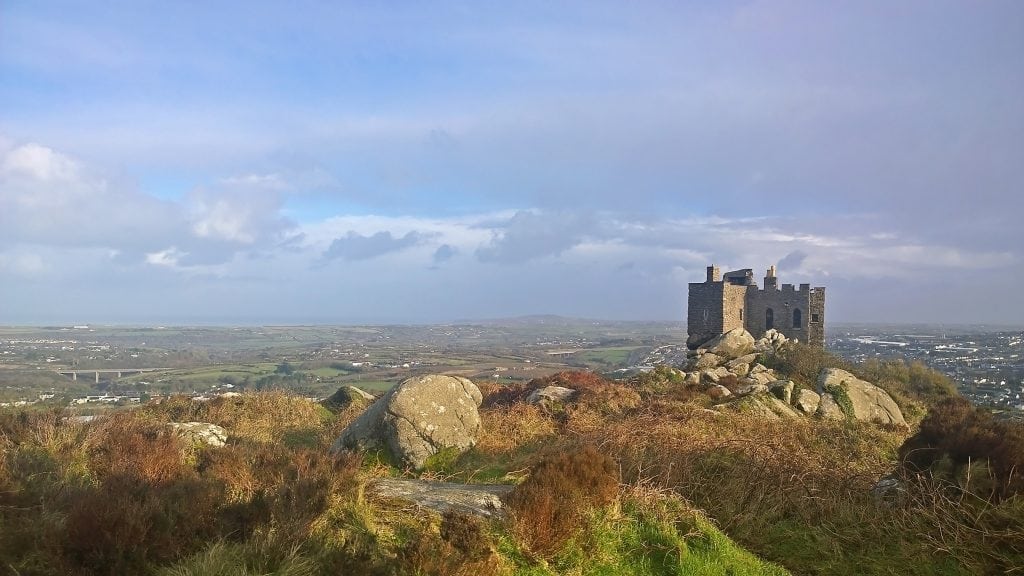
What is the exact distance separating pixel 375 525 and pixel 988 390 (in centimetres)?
3265

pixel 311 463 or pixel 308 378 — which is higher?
pixel 311 463

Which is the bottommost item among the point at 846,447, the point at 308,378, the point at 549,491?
the point at 308,378

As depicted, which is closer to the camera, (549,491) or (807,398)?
(549,491)

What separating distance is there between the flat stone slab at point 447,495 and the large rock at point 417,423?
8.09 feet

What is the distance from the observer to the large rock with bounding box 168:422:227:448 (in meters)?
10.2

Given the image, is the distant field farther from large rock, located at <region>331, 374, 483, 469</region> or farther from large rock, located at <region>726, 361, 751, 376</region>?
large rock, located at <region>331, 374, 483, 469</region>

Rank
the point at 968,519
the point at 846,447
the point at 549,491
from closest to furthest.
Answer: the point at 549,491, the point at 968,519, the point at 846,447

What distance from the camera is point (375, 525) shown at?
17.7 ft

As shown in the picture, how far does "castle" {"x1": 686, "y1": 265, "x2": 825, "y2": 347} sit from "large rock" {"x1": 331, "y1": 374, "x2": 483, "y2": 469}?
2035 centimetres

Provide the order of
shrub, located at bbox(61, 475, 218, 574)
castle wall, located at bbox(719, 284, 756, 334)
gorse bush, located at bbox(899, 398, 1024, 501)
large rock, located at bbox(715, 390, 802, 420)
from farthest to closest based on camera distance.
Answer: castle wall, located at bbox(719, 284, 756, 334)
large rock, located at bbox(715, 390, 802, 420)
gorse bush, located at bbox(899, 398, 1024, 501)
shrub, located at bbox(61, 475, 218, 574)

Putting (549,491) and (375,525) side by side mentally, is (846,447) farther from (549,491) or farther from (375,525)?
(375,525)

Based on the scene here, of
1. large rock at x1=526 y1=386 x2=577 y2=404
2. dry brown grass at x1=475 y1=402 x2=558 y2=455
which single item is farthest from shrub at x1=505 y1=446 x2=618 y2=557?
large rock at x1=526 y1=386 x2=577 y2=404

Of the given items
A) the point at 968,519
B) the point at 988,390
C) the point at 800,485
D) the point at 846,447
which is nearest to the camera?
the point at 968,519

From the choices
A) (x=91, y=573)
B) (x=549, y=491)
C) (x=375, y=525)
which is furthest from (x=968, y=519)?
(x=91, y=573)
